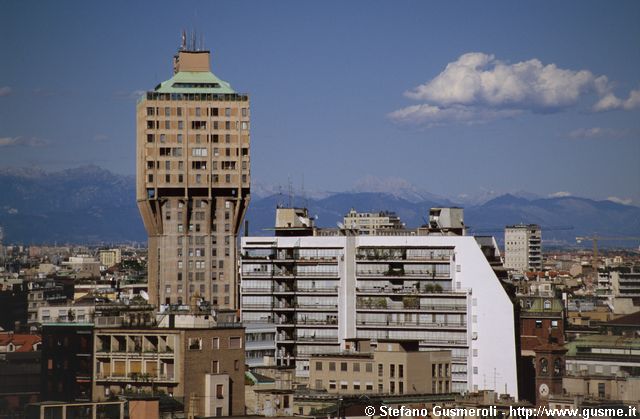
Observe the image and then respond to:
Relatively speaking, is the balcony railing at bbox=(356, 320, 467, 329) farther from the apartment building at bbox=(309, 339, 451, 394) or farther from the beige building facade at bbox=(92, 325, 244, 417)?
the beige building facade at bbox=(92, 325, 244, 417)

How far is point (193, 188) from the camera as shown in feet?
472

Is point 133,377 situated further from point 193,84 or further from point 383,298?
point 193,84

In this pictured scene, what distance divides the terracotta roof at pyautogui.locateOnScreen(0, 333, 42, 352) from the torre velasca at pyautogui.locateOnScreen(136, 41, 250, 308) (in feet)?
56.1

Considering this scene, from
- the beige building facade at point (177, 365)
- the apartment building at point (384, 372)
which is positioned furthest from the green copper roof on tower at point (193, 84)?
the beige building facade at point (177, 365)

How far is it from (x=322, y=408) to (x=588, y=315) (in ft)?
307

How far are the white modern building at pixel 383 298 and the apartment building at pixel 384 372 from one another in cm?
1044

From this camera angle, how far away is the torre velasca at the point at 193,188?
143125mm

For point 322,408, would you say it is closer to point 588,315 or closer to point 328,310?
point 328,310

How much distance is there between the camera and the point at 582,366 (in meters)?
113

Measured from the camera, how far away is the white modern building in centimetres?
10975

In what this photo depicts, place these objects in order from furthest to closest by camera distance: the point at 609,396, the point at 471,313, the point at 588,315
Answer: the point at 588,315 < the point at 471,313 < the point at 609,396

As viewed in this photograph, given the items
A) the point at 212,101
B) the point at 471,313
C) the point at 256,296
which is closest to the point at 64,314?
the point at 212,101

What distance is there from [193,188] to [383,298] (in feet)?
115

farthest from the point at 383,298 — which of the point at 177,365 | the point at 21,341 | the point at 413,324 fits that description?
the point at 177,365
